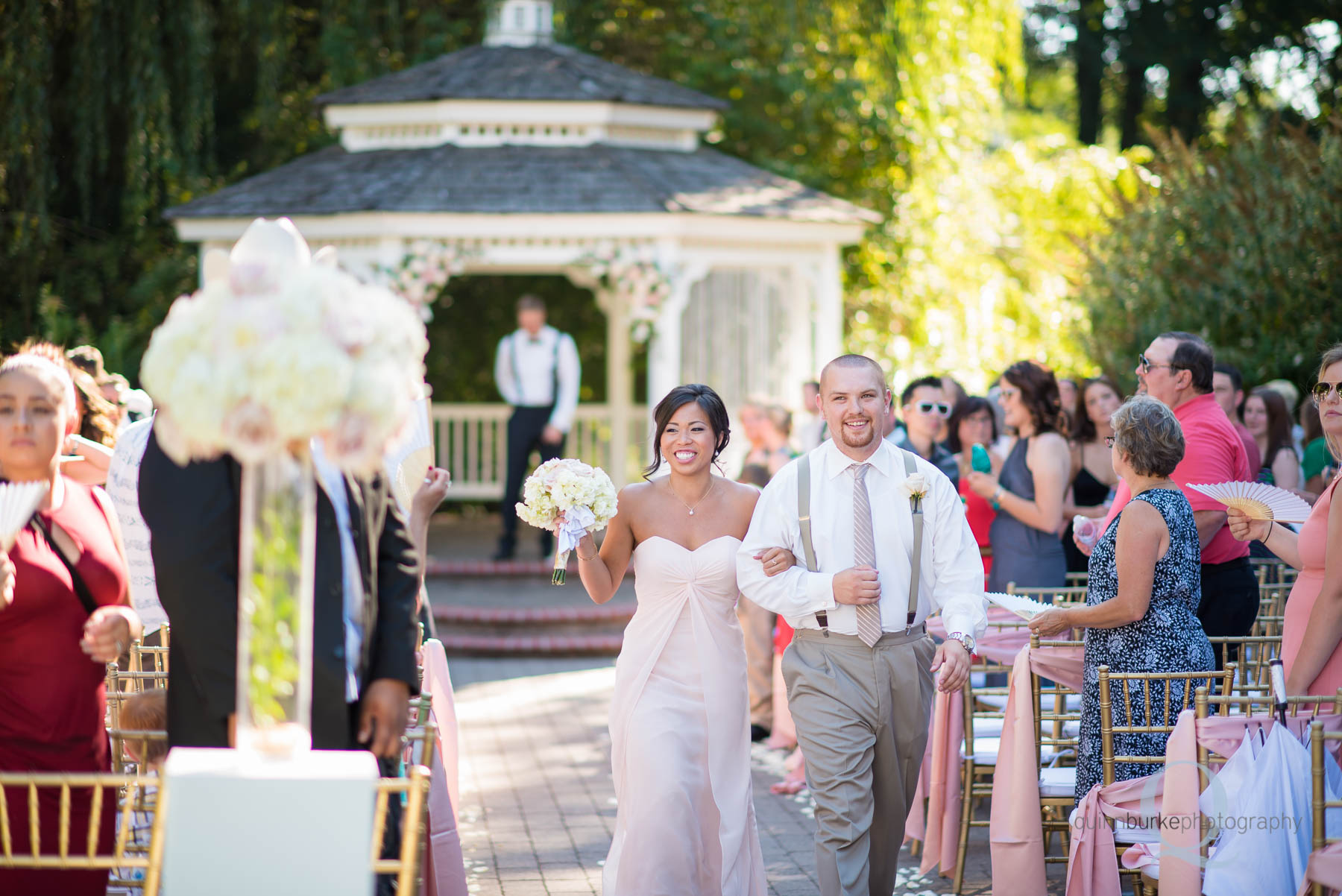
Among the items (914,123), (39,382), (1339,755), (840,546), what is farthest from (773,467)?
(914,123)

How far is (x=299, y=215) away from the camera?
506 inches

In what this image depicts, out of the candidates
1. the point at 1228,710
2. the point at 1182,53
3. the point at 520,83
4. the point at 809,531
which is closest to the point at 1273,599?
the point at 1228,710

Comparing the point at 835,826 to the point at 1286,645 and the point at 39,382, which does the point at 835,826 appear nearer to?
the point at 1286,645

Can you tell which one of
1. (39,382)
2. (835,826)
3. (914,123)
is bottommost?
(835,826)

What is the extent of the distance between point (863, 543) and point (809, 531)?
21cm

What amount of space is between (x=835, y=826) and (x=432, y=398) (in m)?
14.4

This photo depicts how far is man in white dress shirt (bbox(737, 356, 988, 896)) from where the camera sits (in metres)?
4.91

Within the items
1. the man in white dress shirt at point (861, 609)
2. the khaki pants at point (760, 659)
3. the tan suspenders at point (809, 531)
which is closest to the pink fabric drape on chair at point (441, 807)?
the man in white dress shirt at point (861, 609)

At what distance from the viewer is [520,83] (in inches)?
551

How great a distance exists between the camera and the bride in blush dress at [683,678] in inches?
197

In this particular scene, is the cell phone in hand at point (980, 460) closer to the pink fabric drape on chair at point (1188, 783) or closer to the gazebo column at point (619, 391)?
the pink fabric drape on chair at point (1188, 783)

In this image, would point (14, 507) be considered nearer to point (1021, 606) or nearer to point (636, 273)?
point (1021, 606)

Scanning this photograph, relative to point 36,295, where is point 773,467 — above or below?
below

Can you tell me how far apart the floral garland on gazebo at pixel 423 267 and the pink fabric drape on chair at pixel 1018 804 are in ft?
27.6
